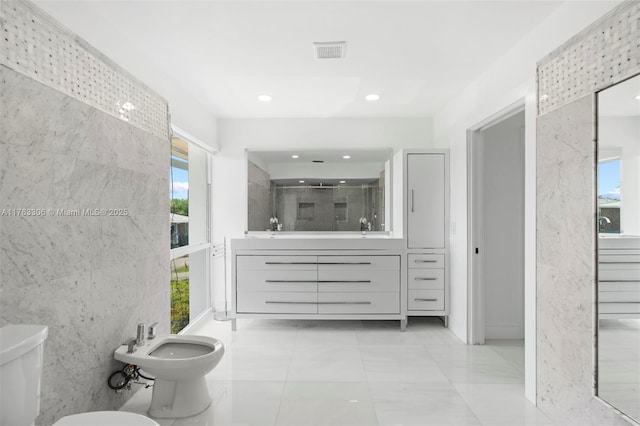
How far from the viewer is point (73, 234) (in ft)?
5.95

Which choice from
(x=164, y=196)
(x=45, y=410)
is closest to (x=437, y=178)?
(x=164, y=196)

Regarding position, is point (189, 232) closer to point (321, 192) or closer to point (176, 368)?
point (321, 192)

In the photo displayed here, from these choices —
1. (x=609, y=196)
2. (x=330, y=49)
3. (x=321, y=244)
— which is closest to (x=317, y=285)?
(x=321, y=244)

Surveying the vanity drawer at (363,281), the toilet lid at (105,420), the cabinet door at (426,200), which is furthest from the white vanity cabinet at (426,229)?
the toilet lid at (105,420)

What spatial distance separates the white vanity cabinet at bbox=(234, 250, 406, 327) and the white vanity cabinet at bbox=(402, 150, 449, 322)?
0.75 ft

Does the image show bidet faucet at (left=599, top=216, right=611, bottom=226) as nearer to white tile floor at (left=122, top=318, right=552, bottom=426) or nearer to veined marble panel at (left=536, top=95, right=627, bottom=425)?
veined marble panel at (left=536, top=95, right=627, bottom=425)

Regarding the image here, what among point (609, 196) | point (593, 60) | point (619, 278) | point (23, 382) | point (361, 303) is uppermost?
point (593, 60)

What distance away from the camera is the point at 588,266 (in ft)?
5.75

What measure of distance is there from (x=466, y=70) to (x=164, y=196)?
2.56 metres

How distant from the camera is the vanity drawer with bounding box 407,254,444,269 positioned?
3801 millimetres

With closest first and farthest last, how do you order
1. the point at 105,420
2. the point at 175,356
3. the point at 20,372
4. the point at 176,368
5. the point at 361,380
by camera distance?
the point at 20,372 < the point at 105,420 < the point at 176,368 < the point at 175,356 < the point at 361,380

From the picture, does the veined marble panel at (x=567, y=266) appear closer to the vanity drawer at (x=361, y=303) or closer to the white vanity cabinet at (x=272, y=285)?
the vanity drawer at (x=361, y=303)

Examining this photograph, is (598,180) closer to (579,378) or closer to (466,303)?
(579,378)

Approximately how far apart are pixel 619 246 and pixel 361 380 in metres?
1.78
